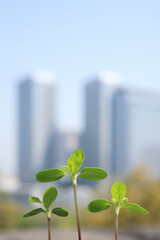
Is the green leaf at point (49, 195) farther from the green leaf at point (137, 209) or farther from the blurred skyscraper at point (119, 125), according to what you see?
the blurred skyscraper at point (119, 125)

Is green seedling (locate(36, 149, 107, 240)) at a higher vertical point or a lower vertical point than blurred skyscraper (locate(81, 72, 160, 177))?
lower

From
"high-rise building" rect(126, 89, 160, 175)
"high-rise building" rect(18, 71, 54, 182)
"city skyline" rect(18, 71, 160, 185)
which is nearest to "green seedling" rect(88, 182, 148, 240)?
"city skyline" rect(18, 71, 160, 185)

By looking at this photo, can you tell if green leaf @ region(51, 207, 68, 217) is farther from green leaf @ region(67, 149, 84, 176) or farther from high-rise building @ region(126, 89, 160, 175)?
high-rise building @ region(126, 89, 160, 175)

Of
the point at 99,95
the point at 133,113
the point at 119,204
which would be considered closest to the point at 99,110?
the point at 99,95

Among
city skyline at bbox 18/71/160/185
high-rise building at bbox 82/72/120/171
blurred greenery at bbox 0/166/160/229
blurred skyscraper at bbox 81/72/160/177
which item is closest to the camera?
blurred greenery at bbox 0/166/160/229

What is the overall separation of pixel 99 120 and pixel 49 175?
111 ft

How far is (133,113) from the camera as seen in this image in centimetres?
3173

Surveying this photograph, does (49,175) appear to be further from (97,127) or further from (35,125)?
(35,125)

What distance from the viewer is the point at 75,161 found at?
0.17m

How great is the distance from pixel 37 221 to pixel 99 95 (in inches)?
1254

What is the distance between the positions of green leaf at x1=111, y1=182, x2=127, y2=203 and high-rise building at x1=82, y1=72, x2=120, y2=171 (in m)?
32.6

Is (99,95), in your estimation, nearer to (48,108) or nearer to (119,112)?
(119,112)

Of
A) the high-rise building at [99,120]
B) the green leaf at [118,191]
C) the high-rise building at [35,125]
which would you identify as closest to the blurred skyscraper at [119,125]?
the high-rise building at [99,120]

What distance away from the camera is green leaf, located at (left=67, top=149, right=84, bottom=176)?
166 mm
